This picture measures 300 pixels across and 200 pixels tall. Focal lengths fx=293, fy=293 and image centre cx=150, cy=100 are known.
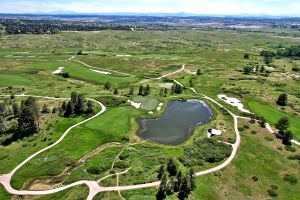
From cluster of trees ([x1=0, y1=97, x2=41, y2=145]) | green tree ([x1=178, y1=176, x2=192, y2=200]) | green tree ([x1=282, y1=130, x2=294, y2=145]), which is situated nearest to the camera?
green tree ([x1=178, y1=176, x2=192, y2=200])

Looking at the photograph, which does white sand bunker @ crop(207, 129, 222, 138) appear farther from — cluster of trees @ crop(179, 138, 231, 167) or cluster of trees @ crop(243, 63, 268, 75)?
cluster of trees @ crop(243, 63, 268, 75)

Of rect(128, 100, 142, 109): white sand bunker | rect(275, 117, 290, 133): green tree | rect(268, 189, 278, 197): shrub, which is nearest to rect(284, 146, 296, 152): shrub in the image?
rect(275, 117, 290, 133): green tree

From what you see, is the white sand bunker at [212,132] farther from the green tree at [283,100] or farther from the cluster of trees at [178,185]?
the green tree at [283,100]

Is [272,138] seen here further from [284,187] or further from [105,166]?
[105,166]

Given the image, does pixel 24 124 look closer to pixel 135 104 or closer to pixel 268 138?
pixel 135 104

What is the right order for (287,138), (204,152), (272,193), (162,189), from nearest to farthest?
(162,189)
(272,193)
(204,152)
(287,138)

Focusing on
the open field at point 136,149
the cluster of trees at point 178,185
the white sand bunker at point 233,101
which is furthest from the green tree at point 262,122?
the cluster of trees at point 178,185

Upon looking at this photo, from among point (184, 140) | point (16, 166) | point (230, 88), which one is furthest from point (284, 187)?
point (230, 88)

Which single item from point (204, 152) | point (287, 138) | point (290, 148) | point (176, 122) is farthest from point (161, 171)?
point (287, 138)
